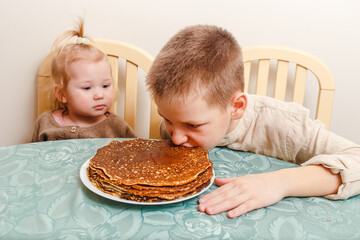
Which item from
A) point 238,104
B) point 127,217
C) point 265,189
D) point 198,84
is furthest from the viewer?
point 238,104

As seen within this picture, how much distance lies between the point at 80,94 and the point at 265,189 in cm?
114

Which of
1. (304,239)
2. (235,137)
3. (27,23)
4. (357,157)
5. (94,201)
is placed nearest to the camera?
(304,239)

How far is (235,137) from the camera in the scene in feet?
4.25

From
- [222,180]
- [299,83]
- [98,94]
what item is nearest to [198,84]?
[222,180]

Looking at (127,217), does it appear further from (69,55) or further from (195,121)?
(69,55)

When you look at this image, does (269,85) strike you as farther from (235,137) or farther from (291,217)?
(291,217)

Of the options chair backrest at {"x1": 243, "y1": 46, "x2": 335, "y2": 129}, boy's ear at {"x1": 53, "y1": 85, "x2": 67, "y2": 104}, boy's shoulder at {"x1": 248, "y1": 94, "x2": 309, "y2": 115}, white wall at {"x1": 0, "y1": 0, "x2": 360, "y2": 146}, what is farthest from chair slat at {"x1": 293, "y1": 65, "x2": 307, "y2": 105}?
boy's ear at {"x1": 53, "y1": 85, "x2": 67, "y2": 104}

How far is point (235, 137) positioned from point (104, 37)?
101 cm

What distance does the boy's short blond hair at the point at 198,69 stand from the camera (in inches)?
37.2

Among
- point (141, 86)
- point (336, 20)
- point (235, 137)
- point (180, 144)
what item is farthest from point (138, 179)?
point (336, 20)

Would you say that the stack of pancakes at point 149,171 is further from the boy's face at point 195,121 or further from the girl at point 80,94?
the girl at point 80,94

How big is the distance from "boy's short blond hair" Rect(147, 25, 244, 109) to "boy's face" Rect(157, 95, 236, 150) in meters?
0.02

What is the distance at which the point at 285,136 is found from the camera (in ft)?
4.06

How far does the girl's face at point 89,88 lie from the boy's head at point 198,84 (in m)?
0.66
